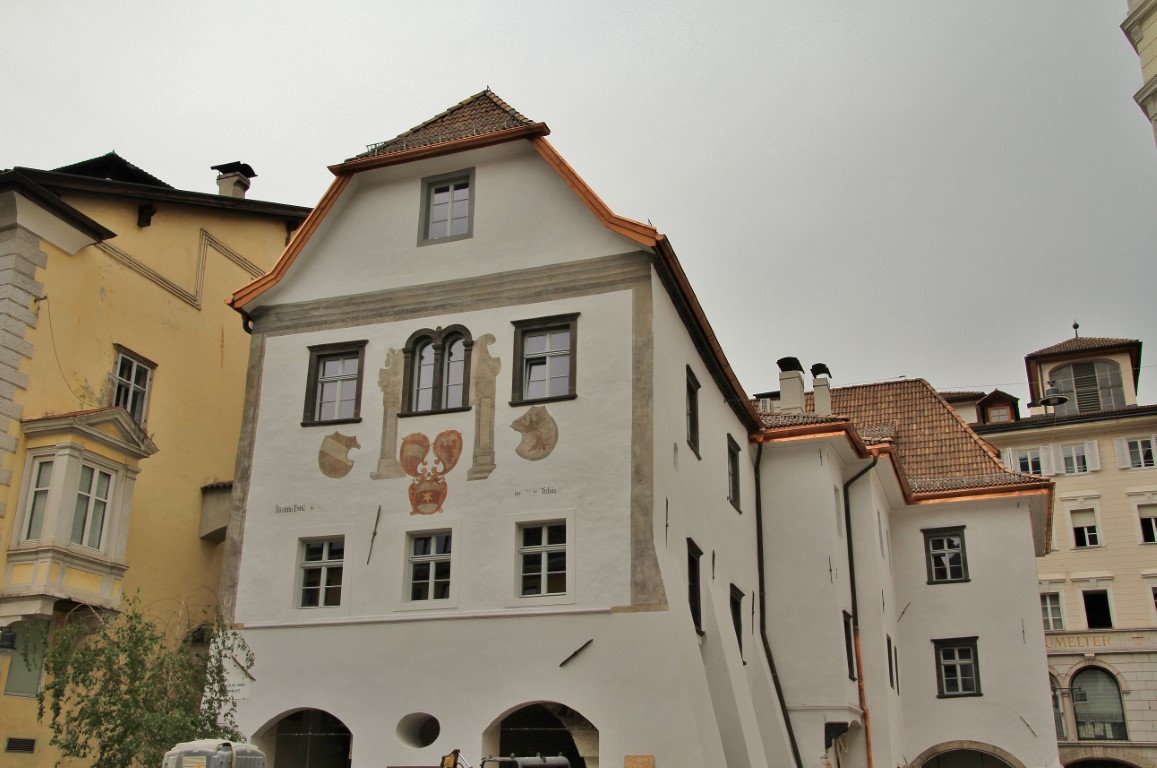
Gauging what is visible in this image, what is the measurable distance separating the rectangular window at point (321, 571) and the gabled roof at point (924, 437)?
1395cm

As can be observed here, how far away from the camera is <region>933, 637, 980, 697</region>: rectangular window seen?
2977 centimetres

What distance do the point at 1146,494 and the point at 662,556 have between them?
41.2m

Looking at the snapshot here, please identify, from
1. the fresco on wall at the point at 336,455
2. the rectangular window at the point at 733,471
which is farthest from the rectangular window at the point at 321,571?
the rectangular window at the point at 733,471

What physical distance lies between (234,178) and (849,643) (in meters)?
18.2

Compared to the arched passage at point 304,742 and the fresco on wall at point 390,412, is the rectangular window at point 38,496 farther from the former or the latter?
the fresco on wall at point 390,412

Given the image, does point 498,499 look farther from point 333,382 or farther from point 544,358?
point 333,382

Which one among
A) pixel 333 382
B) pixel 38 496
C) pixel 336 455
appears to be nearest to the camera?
pixel 336 455

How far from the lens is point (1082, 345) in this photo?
60156 mm

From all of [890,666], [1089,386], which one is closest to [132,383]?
[890,666]

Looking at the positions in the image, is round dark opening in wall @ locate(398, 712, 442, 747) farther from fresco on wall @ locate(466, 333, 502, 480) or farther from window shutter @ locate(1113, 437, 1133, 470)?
window shutter @ locate(1113, 437, 1133, 470)

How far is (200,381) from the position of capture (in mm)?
25000

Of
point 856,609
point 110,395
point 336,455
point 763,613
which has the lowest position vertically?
point 763,613

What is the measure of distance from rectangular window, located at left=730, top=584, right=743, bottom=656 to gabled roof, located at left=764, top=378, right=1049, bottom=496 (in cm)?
700

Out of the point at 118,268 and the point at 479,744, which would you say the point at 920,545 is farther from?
the point at 118,268
